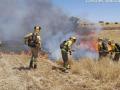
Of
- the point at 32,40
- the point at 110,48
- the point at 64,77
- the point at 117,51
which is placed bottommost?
the point at 64,77

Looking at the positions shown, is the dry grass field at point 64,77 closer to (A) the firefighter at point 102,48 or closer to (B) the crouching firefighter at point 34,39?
(B) the crouching firefighter at point 34,39

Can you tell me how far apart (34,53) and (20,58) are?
361 centimetres

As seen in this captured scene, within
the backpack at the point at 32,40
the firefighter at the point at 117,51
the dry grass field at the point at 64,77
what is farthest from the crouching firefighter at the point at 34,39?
the firefighter at the point at 117,51

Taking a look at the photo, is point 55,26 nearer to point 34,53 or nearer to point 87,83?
point 34,53

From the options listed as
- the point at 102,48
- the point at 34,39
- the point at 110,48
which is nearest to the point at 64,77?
the point at 34,39

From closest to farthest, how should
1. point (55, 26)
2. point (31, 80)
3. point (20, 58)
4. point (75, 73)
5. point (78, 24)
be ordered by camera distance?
point (31, 80) < point (75, 73) < point (20, 58) < point (78, 24) < point (55, 26)

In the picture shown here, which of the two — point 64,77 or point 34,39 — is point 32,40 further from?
point 64,77

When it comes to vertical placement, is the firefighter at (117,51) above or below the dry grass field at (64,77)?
above

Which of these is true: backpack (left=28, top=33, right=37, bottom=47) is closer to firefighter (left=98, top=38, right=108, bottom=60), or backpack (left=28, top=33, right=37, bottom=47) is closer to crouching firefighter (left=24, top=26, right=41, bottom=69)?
crouching firefighter (left=24, top=26, right=41, bottom=69)

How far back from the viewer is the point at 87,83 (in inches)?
453

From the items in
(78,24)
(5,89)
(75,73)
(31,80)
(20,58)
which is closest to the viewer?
(5,89)

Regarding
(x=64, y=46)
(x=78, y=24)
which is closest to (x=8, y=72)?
(x=64, y=46)

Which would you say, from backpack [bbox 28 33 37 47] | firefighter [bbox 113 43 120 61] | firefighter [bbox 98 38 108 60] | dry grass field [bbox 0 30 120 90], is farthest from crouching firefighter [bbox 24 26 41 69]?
firefighter [bbox 113 43 120 61]

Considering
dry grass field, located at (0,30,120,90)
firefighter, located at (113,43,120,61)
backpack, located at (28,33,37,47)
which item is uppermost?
backpack, located at (28,33,37,47)
